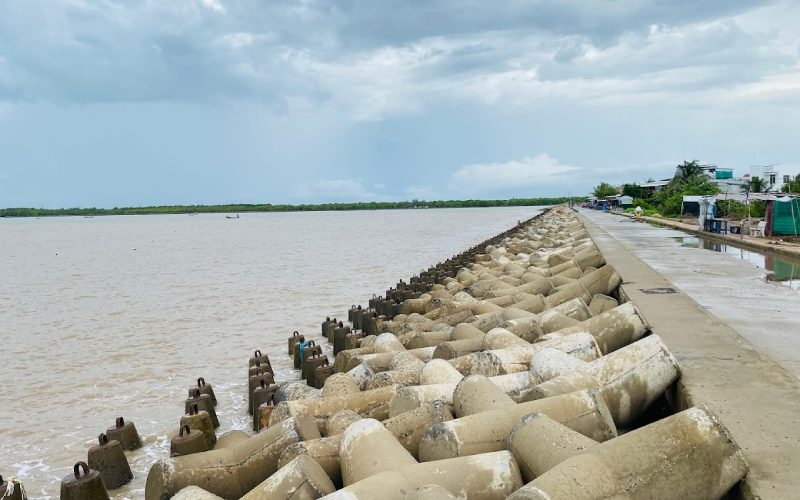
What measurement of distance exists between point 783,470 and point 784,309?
5.08m

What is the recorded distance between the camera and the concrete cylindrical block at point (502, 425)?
3.41 meters

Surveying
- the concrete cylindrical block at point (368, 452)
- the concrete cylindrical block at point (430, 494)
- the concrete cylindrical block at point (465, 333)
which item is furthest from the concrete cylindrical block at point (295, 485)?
the concrete cylindrical block at point (465, 333)

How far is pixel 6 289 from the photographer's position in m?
20.8

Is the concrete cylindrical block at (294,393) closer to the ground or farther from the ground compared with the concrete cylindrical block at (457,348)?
closer to the ground

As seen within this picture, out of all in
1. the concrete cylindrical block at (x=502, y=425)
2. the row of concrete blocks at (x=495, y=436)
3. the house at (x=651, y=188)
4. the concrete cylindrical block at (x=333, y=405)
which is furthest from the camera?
the house at (x=651, y=188)

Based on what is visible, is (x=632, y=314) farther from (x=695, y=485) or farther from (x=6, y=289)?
(x=6, y=289)

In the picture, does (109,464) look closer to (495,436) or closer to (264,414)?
(264,414)

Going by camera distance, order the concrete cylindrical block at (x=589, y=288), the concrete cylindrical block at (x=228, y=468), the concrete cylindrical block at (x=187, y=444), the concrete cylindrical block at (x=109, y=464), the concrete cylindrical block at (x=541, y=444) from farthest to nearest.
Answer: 1. the concrete cylindrical block at (x=589, y=288)
2. the concrete cylindrical block at (x=109, y=464)
3. the concrete cylindrical block at (x=187, y=444)
4. the concrete cylindrical block at (x=228, y=468)
5. the concrete cylindrical block at (x=541, y=444)

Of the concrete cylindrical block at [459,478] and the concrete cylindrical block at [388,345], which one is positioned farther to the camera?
the concrete cylindrical block at [388,345]

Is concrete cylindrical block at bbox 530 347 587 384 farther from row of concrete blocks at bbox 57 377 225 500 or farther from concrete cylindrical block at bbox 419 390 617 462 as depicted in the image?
row of concrete blocks at bbox 57 377 225 500

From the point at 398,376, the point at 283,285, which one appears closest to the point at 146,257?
the point at 283,285

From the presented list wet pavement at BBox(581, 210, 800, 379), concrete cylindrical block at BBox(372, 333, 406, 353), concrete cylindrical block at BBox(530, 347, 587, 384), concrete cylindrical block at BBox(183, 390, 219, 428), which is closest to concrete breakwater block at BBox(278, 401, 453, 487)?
concrete cylindrical block at BBox(530, 347, 587, 384)

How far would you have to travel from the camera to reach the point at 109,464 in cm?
510

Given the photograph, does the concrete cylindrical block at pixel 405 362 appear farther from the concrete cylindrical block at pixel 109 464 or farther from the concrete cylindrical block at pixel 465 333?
the concrete cylindrical block at pixel 109 464
